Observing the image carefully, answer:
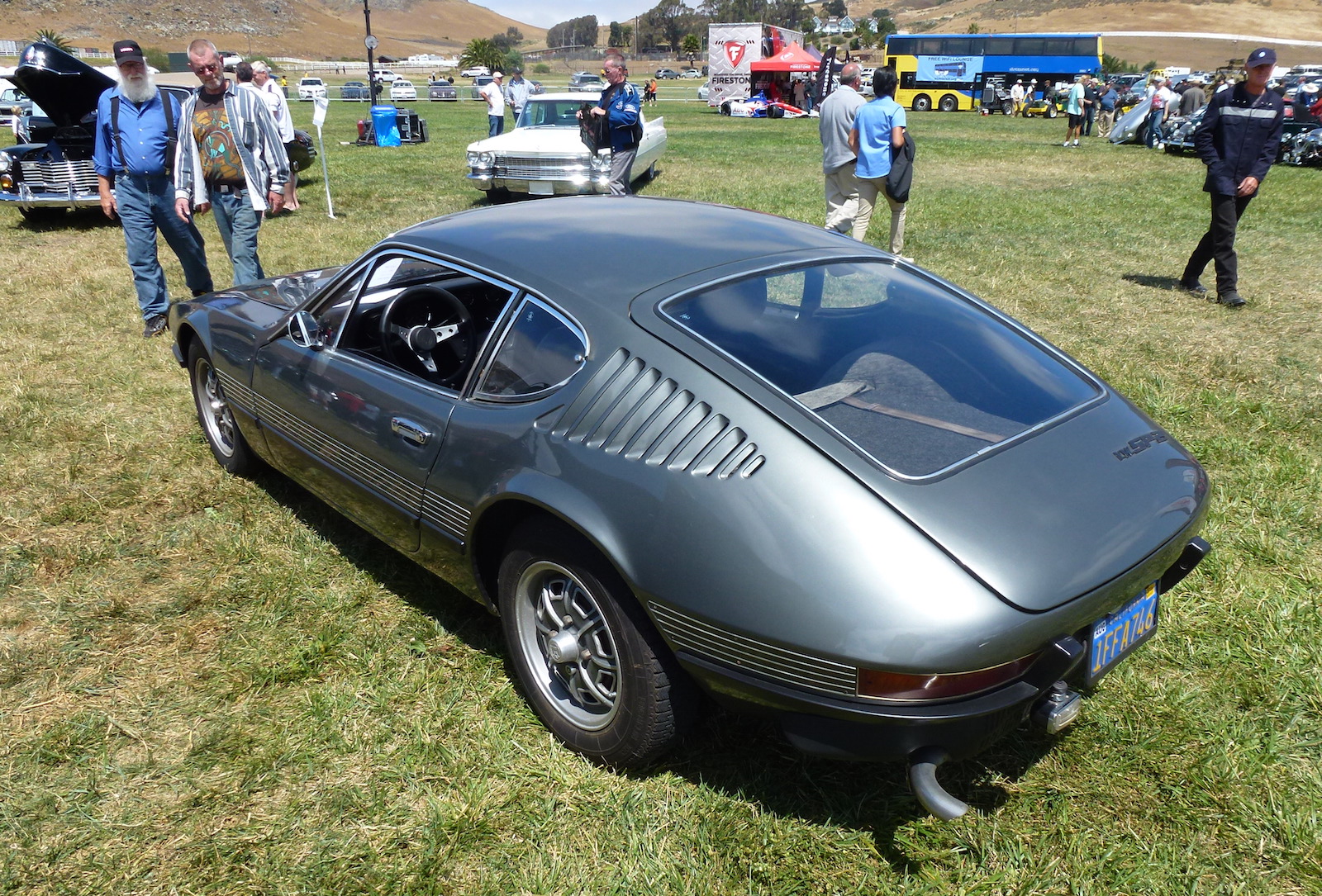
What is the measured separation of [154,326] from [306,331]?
13.7ft

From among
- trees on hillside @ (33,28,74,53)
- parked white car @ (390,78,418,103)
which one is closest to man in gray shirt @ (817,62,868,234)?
trees on hillside @ (33,28,74,53)

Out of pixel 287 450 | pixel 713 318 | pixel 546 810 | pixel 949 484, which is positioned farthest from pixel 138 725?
pixel 949 484

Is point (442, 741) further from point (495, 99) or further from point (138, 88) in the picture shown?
point (495, 99)

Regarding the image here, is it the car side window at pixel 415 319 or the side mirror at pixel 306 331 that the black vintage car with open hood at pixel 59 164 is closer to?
the side mirror at pixel 306 331

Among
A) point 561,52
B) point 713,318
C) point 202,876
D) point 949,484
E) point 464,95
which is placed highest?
point 561,52

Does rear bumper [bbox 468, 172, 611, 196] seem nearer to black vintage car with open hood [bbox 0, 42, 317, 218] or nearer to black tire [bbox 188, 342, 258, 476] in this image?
black vintage car with open hood [bbox 0, 42, 317, 218]

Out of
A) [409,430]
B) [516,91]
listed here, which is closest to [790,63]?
[516,91]

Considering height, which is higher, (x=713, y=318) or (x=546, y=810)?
(x=713, y=318)

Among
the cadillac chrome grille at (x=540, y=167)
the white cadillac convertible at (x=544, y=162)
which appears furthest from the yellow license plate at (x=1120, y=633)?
the cadillac chrome grille at (x=540, y=167)

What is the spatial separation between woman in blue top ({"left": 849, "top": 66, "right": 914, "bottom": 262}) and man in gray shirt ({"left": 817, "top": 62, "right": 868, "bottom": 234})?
0.08 metres

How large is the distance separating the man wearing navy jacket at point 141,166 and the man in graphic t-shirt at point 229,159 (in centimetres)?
20

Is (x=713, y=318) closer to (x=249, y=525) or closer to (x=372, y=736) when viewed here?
(x=372, y=736)

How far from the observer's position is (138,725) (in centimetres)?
270

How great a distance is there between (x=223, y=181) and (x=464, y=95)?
48343 mm
